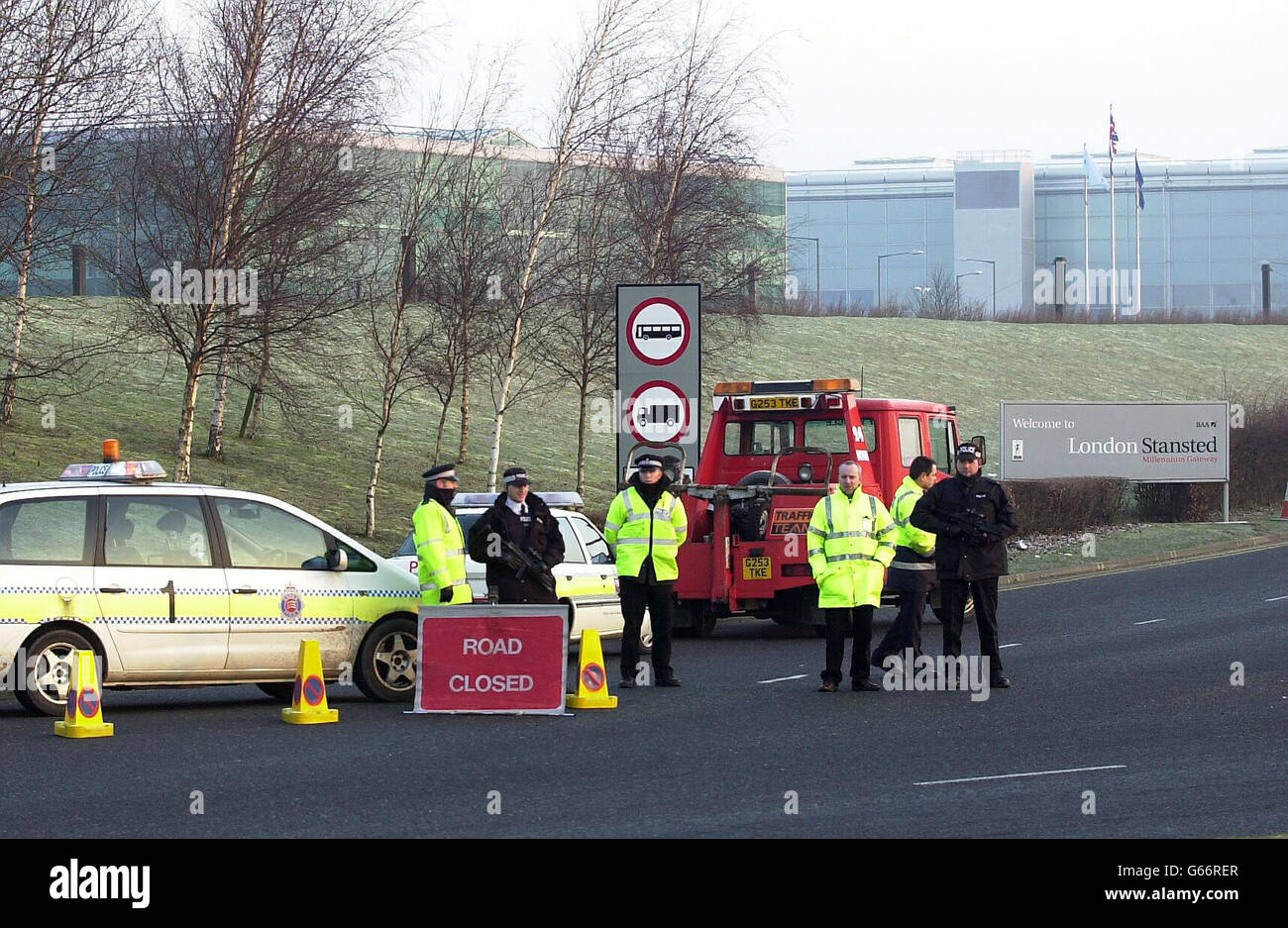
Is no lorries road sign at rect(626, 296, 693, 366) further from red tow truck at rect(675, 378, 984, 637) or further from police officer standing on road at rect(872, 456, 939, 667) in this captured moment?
police officer standing on road at rect(872, 456, 939, 667)

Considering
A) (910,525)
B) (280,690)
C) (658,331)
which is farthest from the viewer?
(658,331)

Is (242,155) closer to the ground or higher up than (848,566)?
higher up

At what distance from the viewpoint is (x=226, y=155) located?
79.7 ft

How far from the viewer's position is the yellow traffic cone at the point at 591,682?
13.7m

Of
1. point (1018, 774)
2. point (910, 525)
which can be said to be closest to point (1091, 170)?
point (910, 525)

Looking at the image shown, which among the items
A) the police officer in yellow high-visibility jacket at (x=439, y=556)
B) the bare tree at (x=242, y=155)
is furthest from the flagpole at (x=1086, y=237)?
the police officer in yellow high-visibility jacket at (x=439, y=556)

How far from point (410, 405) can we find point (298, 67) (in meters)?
23.9

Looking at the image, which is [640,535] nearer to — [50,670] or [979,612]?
[979,612]

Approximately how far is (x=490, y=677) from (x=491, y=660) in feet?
0.43

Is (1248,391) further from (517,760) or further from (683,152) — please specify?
(517,760)

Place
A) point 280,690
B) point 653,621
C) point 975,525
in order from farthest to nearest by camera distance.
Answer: point 653,621, point 975,525, point 280,690

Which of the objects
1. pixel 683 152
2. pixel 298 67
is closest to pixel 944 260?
pixel 683 152

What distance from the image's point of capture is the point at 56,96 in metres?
23.3

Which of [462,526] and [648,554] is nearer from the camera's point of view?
[648,554]
